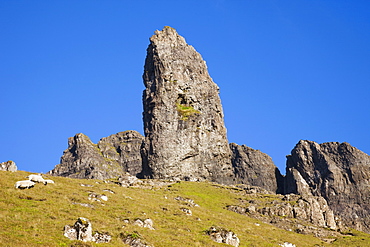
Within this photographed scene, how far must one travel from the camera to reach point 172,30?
17212 centimetres

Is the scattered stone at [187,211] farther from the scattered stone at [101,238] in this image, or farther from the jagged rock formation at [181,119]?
the jagged rock formation at [181,119]

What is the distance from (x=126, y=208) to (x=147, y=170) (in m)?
78.3

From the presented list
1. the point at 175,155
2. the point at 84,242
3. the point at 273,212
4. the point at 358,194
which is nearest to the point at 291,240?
the point at 273,212

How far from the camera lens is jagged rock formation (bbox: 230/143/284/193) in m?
185

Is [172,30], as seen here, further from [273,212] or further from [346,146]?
[273,212]

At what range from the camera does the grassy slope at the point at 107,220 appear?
50047 millimetres

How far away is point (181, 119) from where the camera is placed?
6083 inches

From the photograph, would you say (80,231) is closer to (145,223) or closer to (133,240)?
(133,240)

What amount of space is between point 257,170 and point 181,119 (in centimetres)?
4921

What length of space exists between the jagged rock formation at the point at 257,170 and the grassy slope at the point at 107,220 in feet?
264

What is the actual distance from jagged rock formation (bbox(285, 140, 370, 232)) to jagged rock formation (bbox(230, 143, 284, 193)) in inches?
326

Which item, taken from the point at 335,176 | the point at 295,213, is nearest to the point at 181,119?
the point at 295,213

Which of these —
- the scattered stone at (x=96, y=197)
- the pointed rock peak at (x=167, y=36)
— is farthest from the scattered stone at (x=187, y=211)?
the pointed rock peak at (x=167, y=36)

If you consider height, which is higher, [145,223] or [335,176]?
[335,176]
